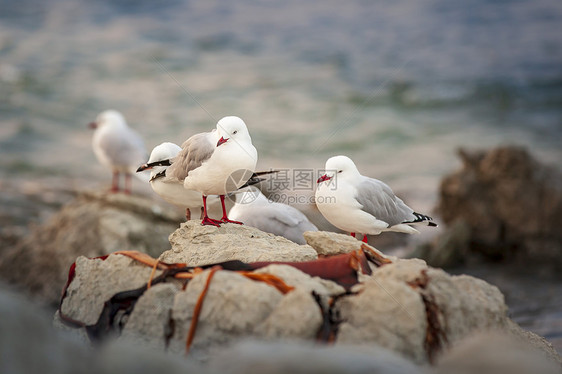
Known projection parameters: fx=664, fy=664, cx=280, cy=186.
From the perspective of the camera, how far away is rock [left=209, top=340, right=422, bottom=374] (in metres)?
2.08

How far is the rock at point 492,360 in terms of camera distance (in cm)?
213

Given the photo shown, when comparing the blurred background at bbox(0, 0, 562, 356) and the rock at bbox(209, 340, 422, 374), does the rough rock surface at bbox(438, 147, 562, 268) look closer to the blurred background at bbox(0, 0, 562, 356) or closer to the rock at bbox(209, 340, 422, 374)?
the blurred background at bbox(0, 0, 562, 356)

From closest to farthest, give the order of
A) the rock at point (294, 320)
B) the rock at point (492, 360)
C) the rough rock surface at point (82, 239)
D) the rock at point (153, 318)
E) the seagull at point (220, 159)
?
the rock at point (492, 360) → the rock at point (294, 320) → the rock at point (153, 318) → the seagull at point (220, 159) → the rough rock surface at point (82, 239)

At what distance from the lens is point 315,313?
2732mm

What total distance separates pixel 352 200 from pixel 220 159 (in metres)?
1.01

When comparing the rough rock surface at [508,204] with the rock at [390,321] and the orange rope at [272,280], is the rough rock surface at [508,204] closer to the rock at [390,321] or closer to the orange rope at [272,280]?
the rock at [390,321]

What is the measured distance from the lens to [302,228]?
526cm

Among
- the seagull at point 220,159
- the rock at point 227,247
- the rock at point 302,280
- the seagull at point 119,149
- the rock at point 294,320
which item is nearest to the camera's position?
the rock at point 294,320

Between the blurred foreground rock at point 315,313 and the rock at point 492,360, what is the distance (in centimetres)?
33

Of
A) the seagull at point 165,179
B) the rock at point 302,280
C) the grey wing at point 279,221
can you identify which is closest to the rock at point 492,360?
the rock at point 302,280

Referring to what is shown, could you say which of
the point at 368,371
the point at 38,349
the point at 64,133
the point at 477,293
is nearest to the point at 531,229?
the point at 477,293

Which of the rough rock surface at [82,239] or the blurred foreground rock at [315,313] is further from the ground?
the rough rock surface at [82,239]

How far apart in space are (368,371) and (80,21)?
19844 millimetres

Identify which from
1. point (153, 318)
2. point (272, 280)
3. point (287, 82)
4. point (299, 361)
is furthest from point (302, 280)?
point (287, 82)
